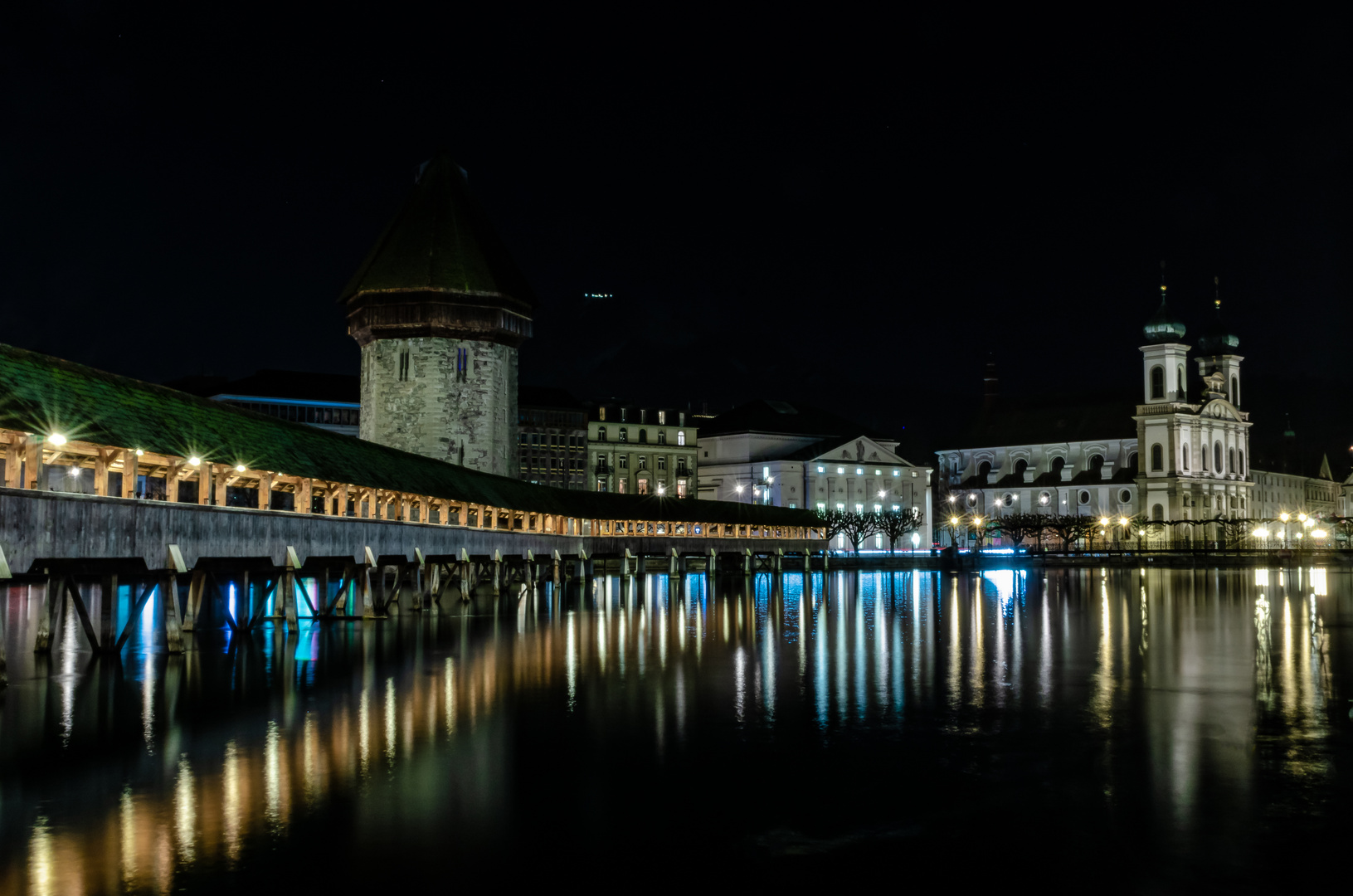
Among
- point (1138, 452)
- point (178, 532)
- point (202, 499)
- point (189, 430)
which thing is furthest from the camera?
point (1138, 452)

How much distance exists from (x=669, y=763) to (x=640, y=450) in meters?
110

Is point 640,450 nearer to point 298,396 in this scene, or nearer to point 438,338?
point 298,396

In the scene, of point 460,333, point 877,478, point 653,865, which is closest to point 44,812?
point 653,865

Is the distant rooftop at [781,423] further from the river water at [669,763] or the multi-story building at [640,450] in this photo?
the river water at [669,763]

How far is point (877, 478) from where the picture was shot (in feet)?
440

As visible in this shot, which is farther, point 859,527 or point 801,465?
point 801,465

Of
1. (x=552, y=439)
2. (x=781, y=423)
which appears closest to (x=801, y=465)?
(x=781, y=423)

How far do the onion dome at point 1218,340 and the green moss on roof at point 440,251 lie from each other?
4324 inches

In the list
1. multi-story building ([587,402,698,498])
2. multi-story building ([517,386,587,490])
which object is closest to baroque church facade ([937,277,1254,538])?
multi-story building ([587,402,698,498])

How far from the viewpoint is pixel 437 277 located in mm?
65750

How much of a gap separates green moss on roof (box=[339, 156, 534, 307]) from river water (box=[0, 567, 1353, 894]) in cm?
3767

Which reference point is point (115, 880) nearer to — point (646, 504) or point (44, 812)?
point (44, 812)

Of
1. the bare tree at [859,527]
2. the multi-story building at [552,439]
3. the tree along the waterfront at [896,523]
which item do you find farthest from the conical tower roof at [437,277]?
the tree along the waterfront at [896,523]

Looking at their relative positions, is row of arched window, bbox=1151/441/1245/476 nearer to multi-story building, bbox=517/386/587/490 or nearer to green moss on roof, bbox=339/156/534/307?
multi-story building, bbox=517/386/587/490
